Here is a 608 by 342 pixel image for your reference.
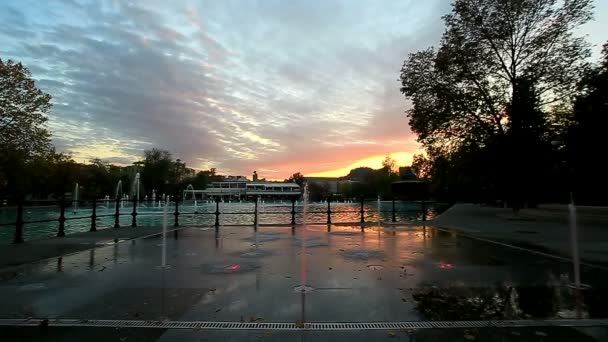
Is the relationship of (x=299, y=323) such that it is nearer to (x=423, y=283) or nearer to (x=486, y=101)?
(x=423, y=283)

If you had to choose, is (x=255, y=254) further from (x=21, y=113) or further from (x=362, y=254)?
(x=21, y=113)

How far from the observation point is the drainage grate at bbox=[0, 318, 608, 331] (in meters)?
4.43

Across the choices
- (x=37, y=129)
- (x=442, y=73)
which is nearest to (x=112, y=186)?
(x=37, y=129)

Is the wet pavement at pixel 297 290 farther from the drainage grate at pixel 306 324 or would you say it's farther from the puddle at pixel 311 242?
the puddle at pixel 311 242

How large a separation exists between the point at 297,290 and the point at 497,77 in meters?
24.6

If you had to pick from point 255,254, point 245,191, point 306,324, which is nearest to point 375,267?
point 255,254

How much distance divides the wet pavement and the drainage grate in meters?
0.14

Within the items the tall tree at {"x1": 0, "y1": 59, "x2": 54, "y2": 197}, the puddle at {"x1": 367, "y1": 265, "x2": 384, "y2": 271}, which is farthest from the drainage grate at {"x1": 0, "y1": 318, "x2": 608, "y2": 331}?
the tall tree at {"x1": 0, "y1": 59, "x2": 54, "y2": 197}

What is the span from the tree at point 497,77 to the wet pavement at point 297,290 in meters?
16.8

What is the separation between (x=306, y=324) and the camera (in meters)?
4.55

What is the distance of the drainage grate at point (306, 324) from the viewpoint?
4426mm

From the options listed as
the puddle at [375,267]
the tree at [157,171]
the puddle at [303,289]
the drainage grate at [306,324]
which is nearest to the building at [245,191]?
the tree at [157,171]

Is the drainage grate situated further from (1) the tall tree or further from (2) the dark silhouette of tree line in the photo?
(1) the tall tree

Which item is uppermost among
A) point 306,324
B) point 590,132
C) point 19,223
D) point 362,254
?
point 590,132
